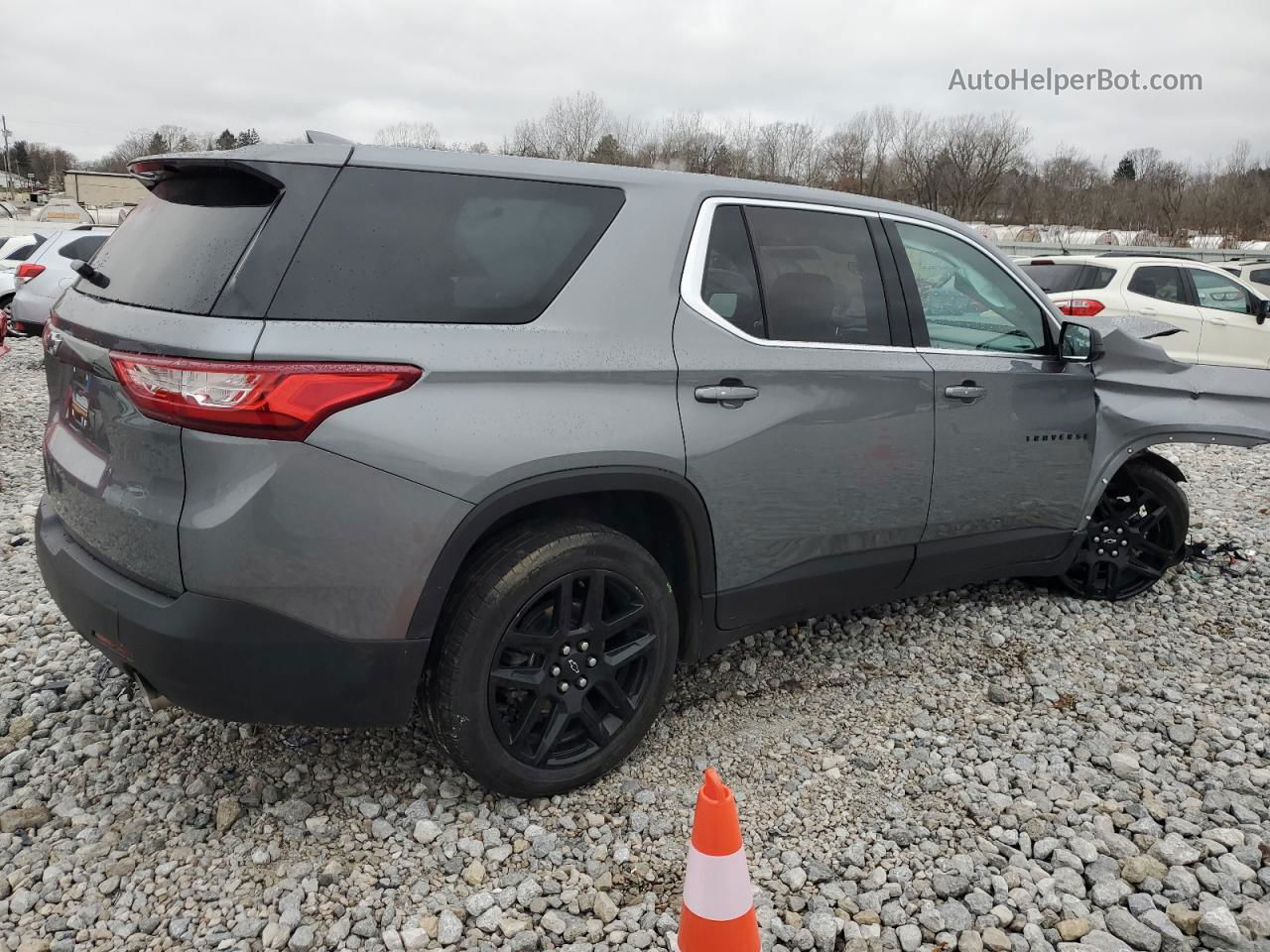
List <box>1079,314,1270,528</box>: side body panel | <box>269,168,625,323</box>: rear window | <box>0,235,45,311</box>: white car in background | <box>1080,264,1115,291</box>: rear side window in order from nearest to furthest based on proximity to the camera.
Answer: <box>269,168,625,323</box>: rear window → <box>1079,314,1270,528</box>: side body panel → <box>1080,264,1115,291</box>: rear side window → <box>0,235,45,311</box>: white car in background

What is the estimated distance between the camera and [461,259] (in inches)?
99.1

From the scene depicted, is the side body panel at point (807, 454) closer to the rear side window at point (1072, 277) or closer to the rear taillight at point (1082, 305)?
the rear taillight at point (1082, 305)

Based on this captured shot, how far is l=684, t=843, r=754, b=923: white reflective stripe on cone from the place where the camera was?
195 cm

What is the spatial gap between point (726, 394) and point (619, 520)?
0.52m

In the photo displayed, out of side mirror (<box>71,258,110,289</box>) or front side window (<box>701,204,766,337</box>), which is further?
front side window (<box>701,204,766,337</box>)

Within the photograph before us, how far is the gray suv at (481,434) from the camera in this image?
2268mm

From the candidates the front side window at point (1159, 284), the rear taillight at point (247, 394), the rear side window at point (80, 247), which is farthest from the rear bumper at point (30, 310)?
the front side window at point (1159, 284)

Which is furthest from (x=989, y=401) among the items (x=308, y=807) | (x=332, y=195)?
(x=308, y=807)

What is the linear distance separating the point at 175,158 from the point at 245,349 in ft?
2.44

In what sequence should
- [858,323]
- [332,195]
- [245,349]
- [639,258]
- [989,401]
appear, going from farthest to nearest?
[989,401] < [858,323] < [639,258] < [332,195] < [245,349]

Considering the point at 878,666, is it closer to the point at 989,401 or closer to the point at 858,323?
the point at 989,401

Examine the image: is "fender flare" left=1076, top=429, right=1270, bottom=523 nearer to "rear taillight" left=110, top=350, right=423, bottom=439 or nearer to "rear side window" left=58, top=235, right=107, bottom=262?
"rear taillight" left=110, top=350, right=423, bottom=439

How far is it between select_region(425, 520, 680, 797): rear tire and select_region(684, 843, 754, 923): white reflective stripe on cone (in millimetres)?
862

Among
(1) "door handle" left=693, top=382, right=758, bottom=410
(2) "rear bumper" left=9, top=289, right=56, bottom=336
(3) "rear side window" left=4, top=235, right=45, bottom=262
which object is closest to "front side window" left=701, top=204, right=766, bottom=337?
(1) "door handle" left=693, top=382, right=758, bottom=410
